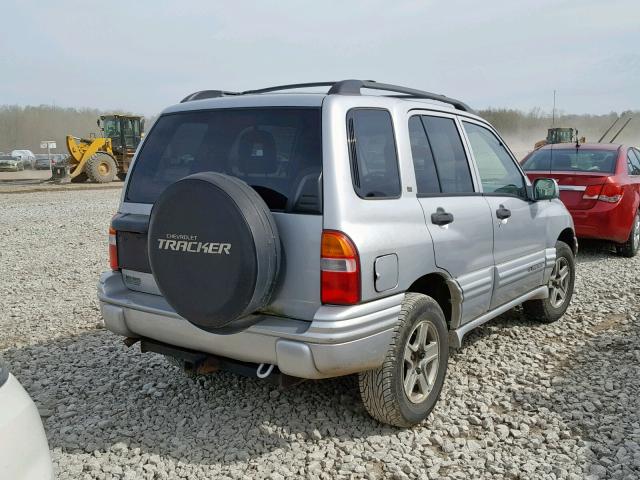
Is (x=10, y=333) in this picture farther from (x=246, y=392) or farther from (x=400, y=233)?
(x=400, y=233)

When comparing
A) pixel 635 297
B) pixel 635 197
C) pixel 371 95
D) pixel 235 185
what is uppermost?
pixel 371 95

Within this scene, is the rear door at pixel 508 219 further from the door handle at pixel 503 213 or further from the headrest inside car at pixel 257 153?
the headrest inside car at pixel 257 153

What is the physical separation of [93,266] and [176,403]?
480 centimetres

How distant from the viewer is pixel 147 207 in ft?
11.1

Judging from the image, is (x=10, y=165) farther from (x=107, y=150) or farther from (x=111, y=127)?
(x=107, y=150)

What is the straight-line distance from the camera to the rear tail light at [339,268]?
9.11ft

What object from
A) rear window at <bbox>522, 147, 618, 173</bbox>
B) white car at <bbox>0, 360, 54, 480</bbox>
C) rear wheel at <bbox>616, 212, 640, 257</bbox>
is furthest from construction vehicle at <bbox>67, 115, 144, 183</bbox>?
white car at <bbox>0, 360, 54, 480</bbox>

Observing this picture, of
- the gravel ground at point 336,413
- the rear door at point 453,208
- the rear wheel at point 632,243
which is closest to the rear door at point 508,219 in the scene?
the rear door at point 453,208

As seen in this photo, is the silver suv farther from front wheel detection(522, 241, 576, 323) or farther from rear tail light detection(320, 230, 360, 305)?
front wheel detection(522, 241, 576, 323)

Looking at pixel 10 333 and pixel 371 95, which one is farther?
pixel 10 333

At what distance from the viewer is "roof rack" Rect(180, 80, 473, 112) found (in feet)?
10.4

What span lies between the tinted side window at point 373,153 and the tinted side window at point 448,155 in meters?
0.50

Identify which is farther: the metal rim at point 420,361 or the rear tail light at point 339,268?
the metal rim at point 420,361

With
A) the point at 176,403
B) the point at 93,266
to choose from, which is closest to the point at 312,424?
the point at 176,403
